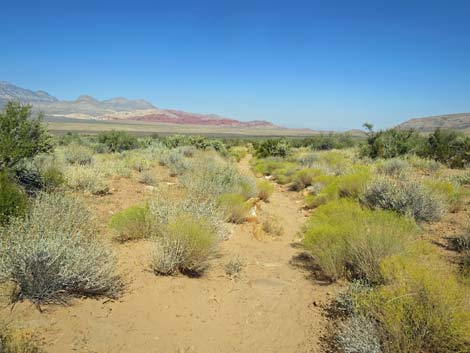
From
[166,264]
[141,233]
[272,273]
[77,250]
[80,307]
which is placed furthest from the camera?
[141,233]

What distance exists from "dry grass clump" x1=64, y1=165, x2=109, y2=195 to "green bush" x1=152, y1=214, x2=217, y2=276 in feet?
17.1

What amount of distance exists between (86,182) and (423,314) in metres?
9.22

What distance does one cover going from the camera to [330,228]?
582 centimetres

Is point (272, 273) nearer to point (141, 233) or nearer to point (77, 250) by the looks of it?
point (141, 233)

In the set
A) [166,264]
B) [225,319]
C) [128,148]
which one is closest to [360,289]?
[225,319]

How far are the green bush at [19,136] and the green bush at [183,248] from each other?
5.13 meters

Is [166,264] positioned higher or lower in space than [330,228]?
lower

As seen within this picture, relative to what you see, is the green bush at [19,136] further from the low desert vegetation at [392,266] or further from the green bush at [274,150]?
the green bush at [274,150]

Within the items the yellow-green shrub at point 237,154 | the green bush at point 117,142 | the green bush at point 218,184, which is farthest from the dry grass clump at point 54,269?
the green bush at point 117,142

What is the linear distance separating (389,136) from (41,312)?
2191 cm

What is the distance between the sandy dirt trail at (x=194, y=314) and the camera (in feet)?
11.0

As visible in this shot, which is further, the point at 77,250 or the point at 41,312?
the point at 77,250

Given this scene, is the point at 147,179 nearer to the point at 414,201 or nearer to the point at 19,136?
the point at 19,136

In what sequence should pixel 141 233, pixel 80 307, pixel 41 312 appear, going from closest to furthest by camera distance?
1. pixel 41 312
2. pixel 80 307
3. pixel 141 233
